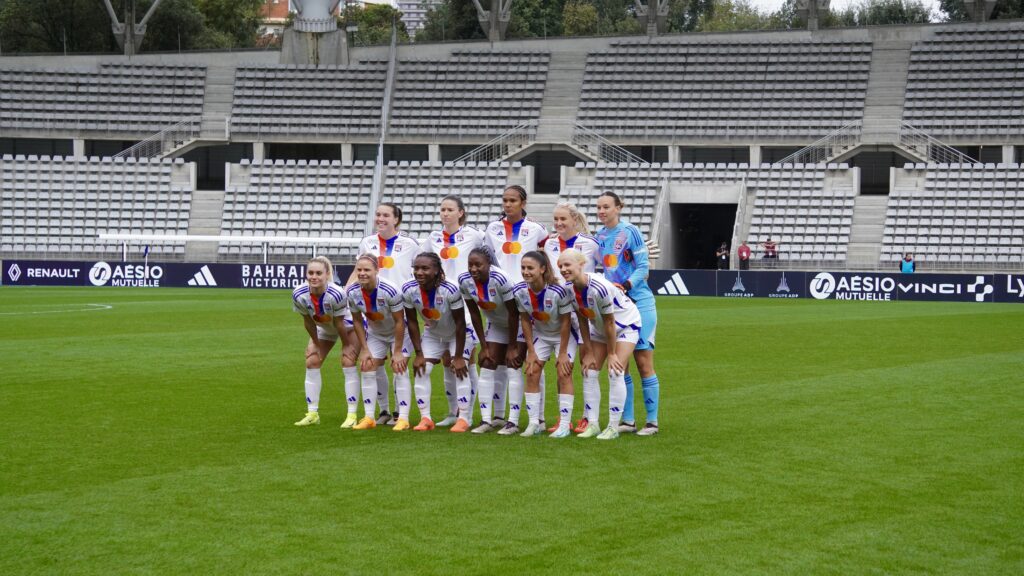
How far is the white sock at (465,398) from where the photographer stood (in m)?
10.1

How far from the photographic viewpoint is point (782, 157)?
44.5 m

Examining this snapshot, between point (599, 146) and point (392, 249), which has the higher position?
point (599, 146)

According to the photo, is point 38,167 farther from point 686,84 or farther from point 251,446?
point 251,446

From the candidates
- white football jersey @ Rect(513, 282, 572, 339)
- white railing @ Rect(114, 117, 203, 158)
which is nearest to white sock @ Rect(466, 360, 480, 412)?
white football jersey @ Rect(513, 282, 572, 339)

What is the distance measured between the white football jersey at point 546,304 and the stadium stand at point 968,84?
3611cm

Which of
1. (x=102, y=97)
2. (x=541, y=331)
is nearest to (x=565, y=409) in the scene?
(x=541, y=331)

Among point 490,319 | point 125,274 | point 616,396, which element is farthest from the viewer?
point 125,274

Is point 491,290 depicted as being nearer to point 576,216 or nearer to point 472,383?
point 576,216

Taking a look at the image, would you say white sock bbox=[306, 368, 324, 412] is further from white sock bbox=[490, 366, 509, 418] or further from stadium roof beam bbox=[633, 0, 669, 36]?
stadium roof beam bbox=[633, 0, 669, 36]

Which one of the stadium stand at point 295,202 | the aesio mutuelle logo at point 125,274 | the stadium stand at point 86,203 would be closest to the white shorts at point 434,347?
the aesio mutuelle logo at point 125,274

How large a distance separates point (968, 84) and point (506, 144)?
16815 mm

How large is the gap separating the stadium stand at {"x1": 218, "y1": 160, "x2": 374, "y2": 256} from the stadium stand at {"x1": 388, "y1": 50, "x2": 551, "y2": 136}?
126 inches

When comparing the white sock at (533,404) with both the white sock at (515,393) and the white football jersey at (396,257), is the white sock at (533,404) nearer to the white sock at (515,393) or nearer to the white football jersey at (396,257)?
the white sock at (515,393)

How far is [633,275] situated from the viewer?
991 cm
